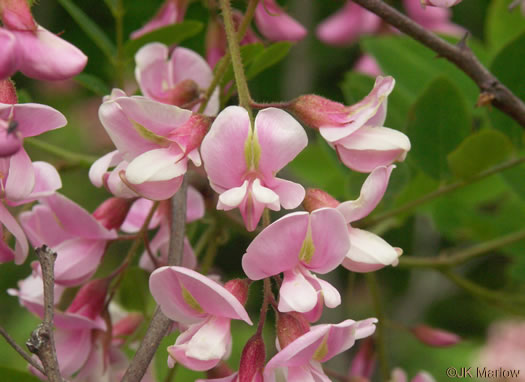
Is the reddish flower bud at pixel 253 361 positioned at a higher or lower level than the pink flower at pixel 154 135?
lower

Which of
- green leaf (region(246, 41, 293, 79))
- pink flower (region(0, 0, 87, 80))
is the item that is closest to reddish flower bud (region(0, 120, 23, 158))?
pink flower (region(0, 0, 87, 80))

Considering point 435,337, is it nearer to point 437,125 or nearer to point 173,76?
point 437,125

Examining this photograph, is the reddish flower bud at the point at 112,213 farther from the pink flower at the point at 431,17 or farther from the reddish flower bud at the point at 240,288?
the pink flower at the point at 431,17

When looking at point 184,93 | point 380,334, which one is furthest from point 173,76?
point 380,334

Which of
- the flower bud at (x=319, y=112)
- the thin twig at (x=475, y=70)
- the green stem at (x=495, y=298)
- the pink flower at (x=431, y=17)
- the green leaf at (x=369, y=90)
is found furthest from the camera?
the pink flower at (x=431, y=17)

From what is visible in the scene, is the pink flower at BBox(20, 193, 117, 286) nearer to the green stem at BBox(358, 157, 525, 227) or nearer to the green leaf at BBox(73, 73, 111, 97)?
the green leaf at BBox(73, 73, 111, 97)

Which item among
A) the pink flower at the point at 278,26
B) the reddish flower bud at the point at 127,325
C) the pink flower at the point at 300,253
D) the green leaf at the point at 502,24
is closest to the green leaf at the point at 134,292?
the reddish flower bud at the point at 127,325

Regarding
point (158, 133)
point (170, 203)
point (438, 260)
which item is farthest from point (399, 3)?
point (158, 133)

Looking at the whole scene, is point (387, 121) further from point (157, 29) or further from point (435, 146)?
point (157, 29)

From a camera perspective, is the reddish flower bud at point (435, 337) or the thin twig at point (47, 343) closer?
the thin twig at point (47, 343)
